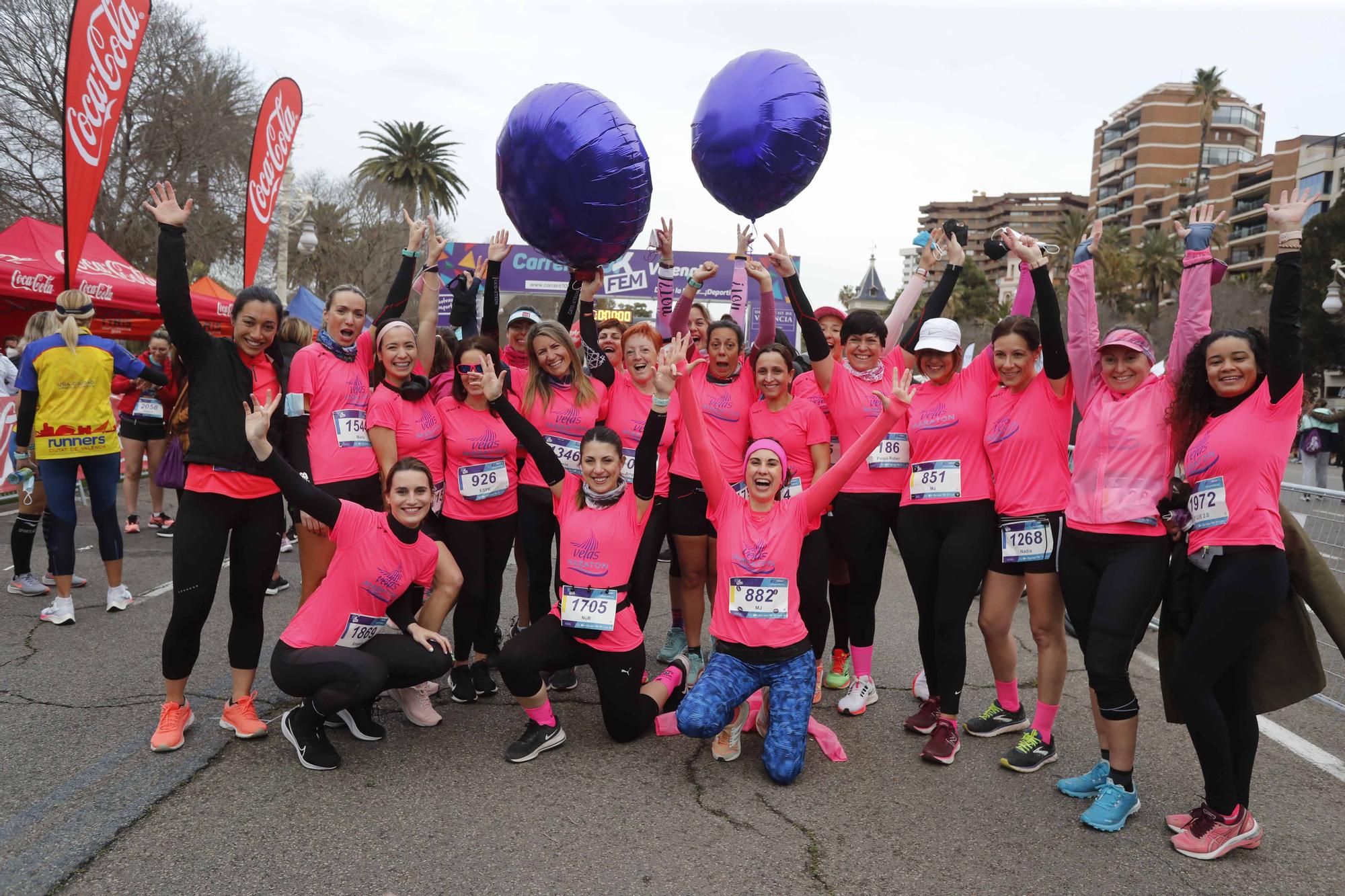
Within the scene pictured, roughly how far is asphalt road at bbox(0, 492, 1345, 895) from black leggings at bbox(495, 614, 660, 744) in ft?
0.43

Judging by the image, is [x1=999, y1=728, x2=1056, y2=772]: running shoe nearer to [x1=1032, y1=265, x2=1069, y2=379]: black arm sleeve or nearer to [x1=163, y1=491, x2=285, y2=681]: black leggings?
[x1=1032, y1=265, x2=1069, y2=379]: black arm sleeve

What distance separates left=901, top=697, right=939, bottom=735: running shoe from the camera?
154 inches

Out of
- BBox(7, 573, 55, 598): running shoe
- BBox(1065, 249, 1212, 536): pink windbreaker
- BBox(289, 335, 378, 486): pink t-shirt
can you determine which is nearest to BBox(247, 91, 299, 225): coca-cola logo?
BBox(7, 573, 55, 598): running shoe

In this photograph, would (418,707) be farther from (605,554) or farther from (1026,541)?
(1026,541)

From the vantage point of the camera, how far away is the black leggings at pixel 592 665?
3572 mm

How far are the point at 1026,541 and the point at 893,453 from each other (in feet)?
2.53

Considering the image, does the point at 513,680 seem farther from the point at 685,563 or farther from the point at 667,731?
the point at 685,563

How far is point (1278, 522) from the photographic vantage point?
9.57ft

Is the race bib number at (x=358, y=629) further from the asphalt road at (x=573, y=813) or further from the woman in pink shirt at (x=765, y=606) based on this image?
the woman in pink shirt at (x=765, y=606)

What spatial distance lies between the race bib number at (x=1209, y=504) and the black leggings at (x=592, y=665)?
2271 millimetres

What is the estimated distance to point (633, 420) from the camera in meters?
4.44

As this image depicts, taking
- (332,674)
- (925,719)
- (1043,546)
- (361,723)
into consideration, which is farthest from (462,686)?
(1043,546)

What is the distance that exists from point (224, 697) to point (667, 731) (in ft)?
7.19

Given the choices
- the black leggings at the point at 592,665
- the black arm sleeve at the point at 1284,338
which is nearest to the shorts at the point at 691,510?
the black leggings at the point at 592,665
